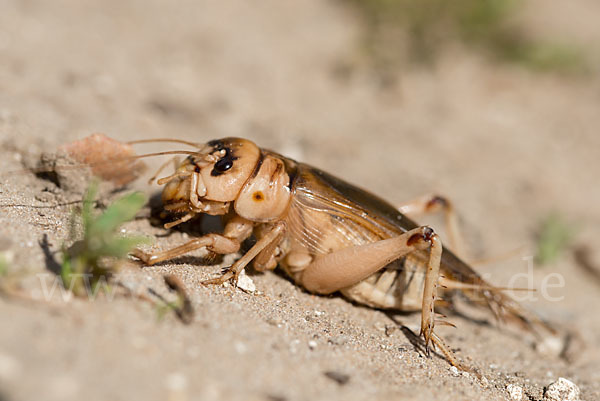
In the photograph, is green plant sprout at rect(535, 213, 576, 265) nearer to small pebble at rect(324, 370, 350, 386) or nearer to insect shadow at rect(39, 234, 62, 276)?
small pebble at rect(324, 370, 350, 386)

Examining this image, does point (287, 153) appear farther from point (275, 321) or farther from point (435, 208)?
point (275, 321)

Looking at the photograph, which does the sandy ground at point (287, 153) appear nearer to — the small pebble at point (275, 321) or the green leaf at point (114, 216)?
the small pebble at point (275, 321)

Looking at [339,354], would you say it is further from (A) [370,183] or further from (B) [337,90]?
(B) [337,90]

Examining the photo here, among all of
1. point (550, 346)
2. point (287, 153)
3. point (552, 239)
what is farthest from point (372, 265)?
point (552, 239)

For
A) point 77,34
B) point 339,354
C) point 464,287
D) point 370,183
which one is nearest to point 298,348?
point 339,354

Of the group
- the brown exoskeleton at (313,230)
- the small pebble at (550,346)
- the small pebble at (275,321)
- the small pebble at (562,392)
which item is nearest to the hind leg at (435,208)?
the brown exoskeleton at (313,230)

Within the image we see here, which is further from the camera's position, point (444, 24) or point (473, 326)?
point (444, 24)

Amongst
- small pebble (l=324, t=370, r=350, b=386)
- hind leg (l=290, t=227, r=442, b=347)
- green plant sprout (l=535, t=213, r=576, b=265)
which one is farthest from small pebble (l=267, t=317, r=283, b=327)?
green plant sprout (l=535, t=213, r=576, b=265)
